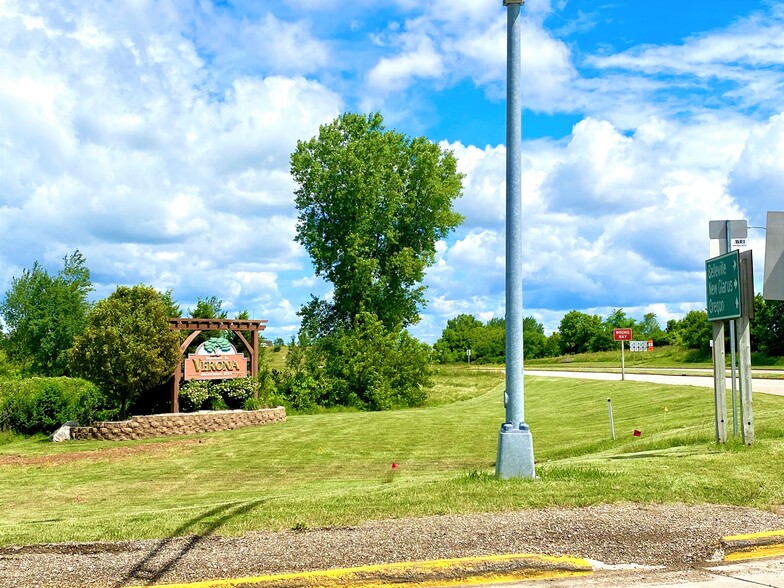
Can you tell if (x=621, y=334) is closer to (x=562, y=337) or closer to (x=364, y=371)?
(x=364, y=371)

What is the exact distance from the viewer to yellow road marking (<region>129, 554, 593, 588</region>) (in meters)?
5.68

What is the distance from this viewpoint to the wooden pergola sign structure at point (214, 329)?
86.8 ft

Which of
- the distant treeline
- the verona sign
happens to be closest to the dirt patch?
the verona sign

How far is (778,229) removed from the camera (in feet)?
40.5

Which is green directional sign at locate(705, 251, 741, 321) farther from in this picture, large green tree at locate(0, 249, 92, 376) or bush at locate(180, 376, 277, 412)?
large green tree at locate(0, 249, 92, 376)

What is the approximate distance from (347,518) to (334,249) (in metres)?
36.6

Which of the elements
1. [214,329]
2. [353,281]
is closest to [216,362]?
[214,329]

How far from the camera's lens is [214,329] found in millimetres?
27594

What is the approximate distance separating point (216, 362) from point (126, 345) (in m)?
3.55

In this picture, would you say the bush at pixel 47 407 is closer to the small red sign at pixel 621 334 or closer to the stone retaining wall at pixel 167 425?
the stone retaining wall at pixel 167 425

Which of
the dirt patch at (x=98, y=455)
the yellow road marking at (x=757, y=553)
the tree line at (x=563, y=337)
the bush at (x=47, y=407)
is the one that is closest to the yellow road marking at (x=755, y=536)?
the yellow road marking at (x=757, y=553)

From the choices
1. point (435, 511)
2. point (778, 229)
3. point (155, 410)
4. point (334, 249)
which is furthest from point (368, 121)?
point (435, 511)

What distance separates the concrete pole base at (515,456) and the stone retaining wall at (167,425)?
728 inches

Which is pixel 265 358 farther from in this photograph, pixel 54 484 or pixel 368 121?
pixel 54 484
